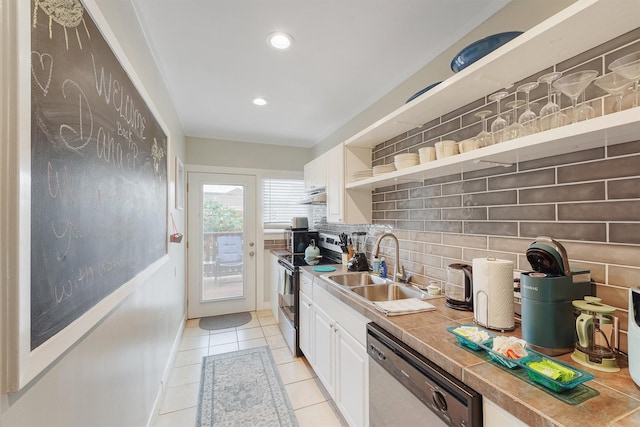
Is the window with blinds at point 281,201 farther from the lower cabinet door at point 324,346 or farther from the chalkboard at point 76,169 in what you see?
the chalkboard at point 76,169

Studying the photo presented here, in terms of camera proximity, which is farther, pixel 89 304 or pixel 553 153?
pixel 553 153

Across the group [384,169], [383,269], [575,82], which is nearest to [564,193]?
[575,82]

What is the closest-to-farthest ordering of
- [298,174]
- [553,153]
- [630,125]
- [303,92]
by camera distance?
[630,125] → [553,153] → [303,92] → [298,174]

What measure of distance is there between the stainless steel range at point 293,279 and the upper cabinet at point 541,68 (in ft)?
5.50

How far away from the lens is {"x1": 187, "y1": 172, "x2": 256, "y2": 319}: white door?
3.78m

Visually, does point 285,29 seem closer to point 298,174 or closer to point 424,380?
point 424,380

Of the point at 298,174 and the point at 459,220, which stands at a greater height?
the point at 298,174

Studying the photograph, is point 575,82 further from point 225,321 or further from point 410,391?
point 225,321

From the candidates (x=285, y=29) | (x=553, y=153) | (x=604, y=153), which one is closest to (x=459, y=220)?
(x=553, y=153)

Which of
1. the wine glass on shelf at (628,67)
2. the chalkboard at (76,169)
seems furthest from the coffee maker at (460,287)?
the chalkboard at (76,169)

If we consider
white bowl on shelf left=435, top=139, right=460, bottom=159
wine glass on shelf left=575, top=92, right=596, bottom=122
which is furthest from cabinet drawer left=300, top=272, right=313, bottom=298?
wine glass on shelf left=575, top=92, right=596, bottom=122

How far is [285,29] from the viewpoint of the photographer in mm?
1703

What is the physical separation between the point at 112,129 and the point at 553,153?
1.84m

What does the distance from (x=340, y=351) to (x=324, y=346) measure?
11.7 inches
